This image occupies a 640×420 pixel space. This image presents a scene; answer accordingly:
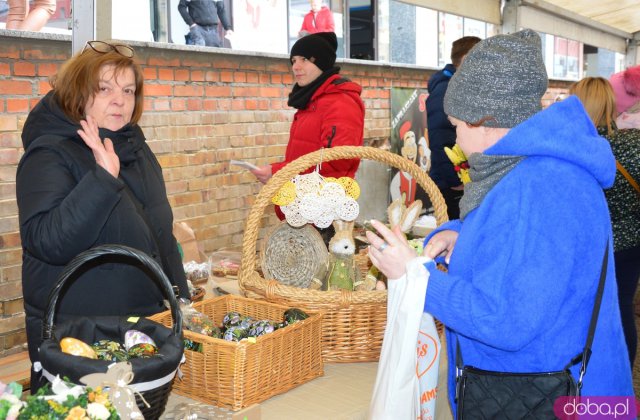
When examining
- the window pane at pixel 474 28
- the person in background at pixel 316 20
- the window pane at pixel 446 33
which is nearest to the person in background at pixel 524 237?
the person in background at pixel 316 20

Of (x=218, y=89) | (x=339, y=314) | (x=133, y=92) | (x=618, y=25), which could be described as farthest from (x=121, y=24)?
(x=618, y=25)

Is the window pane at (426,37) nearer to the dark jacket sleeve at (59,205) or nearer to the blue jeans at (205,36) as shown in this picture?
the blue jeans at (205,36)

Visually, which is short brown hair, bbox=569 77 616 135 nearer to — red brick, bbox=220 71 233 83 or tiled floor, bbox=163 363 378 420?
tiled floor, bbox=163 363 378 420

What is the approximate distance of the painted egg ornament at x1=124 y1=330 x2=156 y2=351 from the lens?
1.38 m

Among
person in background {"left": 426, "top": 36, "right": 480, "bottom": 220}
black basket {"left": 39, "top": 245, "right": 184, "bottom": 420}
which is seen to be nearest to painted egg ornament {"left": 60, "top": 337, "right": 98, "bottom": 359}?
black basket {"left": 39, "top": 245, "right": 184, "bottom": 420}

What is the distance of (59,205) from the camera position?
67.6 inches

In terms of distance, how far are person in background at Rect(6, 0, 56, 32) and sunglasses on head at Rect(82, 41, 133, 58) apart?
1.37 m

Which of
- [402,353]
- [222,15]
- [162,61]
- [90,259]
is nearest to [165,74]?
[162,61]

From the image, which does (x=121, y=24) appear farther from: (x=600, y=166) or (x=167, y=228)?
(x=600, y=166)

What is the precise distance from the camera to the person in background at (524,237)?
1.24 meters

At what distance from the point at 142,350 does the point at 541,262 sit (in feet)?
2.58

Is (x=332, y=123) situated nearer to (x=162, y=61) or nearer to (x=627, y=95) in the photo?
(x=162, y=61)

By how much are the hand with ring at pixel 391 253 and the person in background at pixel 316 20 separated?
3.79 m

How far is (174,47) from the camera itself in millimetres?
3924
